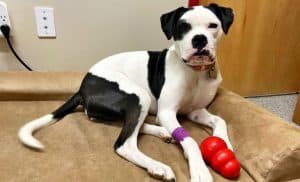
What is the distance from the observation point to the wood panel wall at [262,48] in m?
2.03

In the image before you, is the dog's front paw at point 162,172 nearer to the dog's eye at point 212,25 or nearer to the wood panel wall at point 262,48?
the dog's eye at point 212,25

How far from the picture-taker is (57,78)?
1.59 metres

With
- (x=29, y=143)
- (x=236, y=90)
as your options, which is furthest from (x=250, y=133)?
(x=236, y=90)

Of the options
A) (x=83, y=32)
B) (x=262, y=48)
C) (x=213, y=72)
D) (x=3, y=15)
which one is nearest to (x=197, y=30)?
(x=213, y=72)

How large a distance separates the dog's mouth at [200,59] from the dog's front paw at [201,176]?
0.38 m

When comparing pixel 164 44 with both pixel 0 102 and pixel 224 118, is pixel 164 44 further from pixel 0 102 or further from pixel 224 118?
pixel 0 102

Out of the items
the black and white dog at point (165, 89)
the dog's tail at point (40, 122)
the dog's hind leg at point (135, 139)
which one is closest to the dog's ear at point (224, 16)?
the black and white dog at point (165, 89)

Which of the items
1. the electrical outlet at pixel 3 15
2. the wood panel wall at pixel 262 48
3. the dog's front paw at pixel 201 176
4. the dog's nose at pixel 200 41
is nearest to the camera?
the dog's front paw at pixel 201 176

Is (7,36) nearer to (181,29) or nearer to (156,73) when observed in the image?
(156,73)


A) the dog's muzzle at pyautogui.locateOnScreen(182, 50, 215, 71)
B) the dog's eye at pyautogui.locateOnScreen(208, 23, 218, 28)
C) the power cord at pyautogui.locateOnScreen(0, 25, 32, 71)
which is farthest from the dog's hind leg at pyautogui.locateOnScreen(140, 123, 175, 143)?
the power cord at pyautogui.locateOnScreen(0, 25, 32, 71)

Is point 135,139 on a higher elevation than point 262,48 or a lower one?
lower

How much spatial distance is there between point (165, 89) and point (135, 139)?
24 cm

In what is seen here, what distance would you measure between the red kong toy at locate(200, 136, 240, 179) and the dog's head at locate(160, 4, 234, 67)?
0.29m

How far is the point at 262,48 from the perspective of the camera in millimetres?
2152
